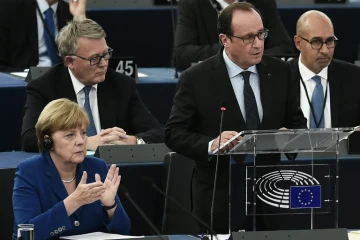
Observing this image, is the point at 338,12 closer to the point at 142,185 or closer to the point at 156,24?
the point at 156,24

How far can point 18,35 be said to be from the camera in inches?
324

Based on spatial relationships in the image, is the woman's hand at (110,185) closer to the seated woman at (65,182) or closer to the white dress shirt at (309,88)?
the seated woman at (65,182)

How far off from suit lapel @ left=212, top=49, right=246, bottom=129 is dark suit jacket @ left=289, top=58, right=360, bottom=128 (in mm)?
1421

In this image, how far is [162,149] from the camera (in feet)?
19.7

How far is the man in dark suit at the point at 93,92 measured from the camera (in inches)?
245

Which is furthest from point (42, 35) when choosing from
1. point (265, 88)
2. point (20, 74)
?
point (265, 88)

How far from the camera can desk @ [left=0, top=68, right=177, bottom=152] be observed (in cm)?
719

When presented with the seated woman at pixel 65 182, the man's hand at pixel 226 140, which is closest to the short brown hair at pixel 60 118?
the seated woman at pixel 65 182

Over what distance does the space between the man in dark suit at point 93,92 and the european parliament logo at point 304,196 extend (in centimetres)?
158

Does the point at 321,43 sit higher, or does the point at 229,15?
the point at 321,43

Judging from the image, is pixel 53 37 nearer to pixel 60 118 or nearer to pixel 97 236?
pixel 60 118

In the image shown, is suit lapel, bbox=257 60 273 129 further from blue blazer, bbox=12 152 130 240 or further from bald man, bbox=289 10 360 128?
bald man, bbox=289 10 360 128

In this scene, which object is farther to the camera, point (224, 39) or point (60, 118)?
point (224, 39)

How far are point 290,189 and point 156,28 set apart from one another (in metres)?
4.54
